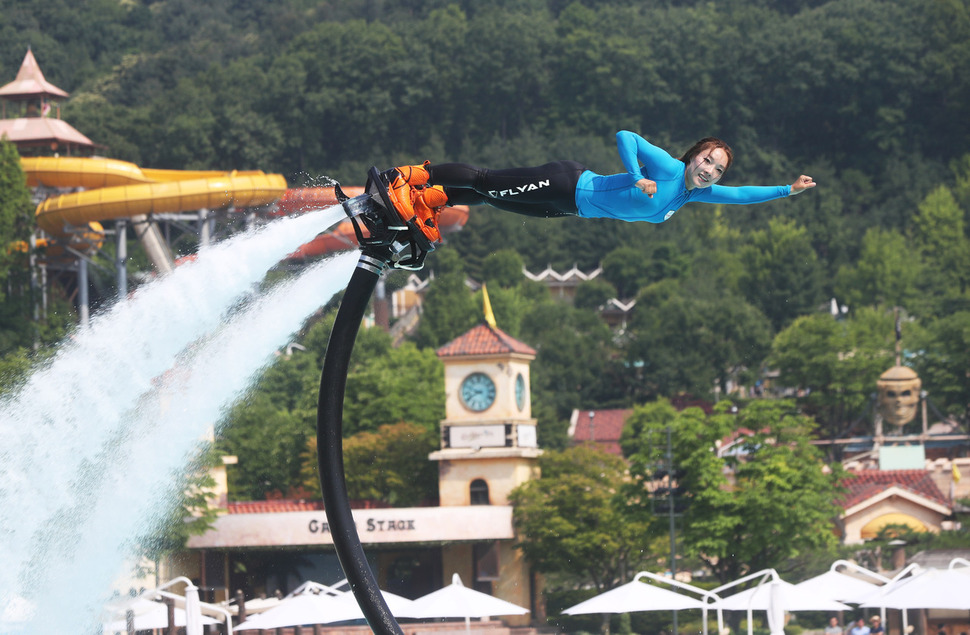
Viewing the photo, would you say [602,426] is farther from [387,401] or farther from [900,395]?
[387,401]

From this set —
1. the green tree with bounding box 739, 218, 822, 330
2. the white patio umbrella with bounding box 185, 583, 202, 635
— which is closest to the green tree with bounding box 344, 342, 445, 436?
the white patio umbrella with bounding box 185, 583, 202, 635

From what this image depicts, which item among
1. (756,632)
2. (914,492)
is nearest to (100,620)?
(756,632)

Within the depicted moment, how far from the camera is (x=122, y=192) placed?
50375mm

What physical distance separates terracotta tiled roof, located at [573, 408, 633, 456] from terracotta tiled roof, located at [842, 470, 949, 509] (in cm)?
1791

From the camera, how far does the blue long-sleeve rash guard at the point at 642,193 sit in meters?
11.5

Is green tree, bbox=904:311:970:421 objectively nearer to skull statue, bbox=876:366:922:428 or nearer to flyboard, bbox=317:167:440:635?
skull statue, bbox=876:366:922:428

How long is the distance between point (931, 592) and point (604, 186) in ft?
58.2

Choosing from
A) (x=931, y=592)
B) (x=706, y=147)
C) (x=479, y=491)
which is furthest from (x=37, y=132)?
(x=706, y=147)

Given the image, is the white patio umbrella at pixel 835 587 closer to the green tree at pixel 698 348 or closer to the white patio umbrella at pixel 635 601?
the white patio umbrella at pixel 635 601

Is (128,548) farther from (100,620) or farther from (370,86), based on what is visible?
(370,86)

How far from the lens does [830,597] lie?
30688 millimetres

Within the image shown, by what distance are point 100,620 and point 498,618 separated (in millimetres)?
32197

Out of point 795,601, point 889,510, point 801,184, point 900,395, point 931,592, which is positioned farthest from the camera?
point 900,395

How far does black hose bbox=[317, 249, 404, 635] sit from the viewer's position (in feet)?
37.9
